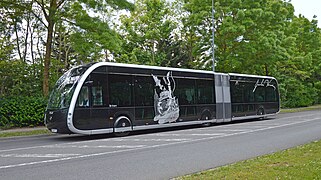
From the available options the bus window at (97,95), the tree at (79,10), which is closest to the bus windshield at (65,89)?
the bus window at (97,95)

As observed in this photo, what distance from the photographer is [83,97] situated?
15.1 metres

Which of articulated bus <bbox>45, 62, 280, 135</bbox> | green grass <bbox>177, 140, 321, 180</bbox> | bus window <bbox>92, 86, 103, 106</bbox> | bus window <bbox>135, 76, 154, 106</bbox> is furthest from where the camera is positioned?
bus window <bbox>135, 76, 154, 106</bbox>

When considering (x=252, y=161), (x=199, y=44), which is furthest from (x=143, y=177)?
(x=199, y=44)

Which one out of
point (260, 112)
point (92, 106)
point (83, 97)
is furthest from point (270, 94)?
point (83, 97)

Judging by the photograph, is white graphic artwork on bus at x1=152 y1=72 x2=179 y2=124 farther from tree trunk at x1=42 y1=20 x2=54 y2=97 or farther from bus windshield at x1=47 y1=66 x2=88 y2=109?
tree trunk at x1=42 y1=20 x2=54 y2=97

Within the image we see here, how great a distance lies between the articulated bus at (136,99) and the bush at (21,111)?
5924mm

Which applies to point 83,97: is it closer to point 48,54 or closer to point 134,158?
point 134,158

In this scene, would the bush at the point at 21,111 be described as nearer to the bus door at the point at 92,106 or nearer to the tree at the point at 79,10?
the tree at the point at 79,10

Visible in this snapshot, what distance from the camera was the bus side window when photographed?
49.0 feet

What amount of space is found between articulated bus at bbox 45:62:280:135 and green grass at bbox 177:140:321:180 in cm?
844

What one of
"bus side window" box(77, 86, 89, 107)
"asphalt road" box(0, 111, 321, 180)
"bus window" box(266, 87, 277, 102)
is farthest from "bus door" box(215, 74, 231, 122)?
"bus side window" box(77, 86, 89, 107)

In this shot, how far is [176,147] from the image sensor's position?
12008 millimetres

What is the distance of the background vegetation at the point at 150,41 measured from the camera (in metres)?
21.0

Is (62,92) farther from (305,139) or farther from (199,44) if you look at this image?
(199,44)
